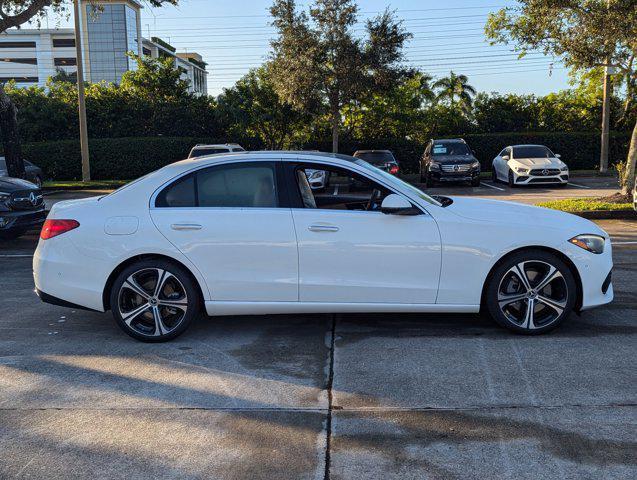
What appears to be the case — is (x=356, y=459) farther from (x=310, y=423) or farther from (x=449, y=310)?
(x=449, y=310)

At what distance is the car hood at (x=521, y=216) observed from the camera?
5.46 meters

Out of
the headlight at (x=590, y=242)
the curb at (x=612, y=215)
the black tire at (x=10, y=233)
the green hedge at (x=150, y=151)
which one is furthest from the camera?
the green hedge at (x=150, y=151)

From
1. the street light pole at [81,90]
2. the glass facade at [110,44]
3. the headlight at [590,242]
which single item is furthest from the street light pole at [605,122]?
the glass facade at [110,44]

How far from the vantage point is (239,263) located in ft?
17.8

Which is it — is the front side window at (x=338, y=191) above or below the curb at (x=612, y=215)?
above

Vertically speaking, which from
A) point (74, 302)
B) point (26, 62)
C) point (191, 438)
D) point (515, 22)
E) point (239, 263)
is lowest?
point (191, 438)

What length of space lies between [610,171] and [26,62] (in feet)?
383

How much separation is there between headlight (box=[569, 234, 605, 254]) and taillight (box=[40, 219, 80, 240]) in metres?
4.22

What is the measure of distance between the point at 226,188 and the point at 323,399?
2171 mm

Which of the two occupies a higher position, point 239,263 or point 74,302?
point 239,263

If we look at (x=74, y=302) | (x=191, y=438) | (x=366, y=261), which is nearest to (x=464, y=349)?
(x=366, y=261)

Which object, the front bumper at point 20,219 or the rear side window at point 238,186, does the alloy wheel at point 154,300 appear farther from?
the front bumper at point 20,219

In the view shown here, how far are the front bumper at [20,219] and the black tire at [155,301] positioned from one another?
5.94 meters

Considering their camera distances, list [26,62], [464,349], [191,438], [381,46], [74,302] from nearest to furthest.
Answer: [191,438], [464,349], [74,302], [381,46], [26,62]
